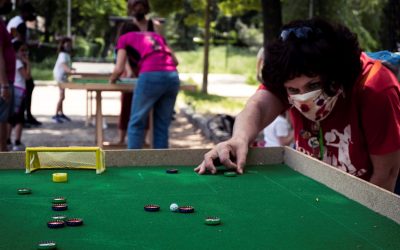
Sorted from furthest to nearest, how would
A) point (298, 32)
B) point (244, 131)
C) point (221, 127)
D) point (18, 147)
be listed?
point (221, 127) → point (18, 147) → point (244, 131) → point (298, 32)

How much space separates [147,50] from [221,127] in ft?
12.4

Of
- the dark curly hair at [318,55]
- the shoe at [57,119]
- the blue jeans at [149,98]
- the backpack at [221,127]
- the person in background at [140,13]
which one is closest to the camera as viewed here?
the dark curly hair at [318,55]

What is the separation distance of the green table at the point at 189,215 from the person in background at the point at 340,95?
0.66ft

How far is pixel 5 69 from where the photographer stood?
7266mm

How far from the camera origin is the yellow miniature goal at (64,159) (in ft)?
11.7

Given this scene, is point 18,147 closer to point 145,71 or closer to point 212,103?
point 145,71

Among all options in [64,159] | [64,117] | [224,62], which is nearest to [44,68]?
[224,62]

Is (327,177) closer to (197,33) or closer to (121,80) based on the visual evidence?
→ (121,80)

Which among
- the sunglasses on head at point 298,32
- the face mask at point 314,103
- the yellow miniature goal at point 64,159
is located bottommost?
the yellow miniature goal at point 64,159

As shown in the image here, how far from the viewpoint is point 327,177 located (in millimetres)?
3246

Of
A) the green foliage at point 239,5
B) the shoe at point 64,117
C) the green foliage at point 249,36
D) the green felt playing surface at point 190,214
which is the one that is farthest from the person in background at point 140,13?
the green foliage at point 249,36

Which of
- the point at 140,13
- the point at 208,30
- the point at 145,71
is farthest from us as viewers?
the point at 208,30

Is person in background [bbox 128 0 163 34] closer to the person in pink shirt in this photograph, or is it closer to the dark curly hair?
the person in pink shirt

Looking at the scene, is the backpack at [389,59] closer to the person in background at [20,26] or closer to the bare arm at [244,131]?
the bare arm at [244,131]
